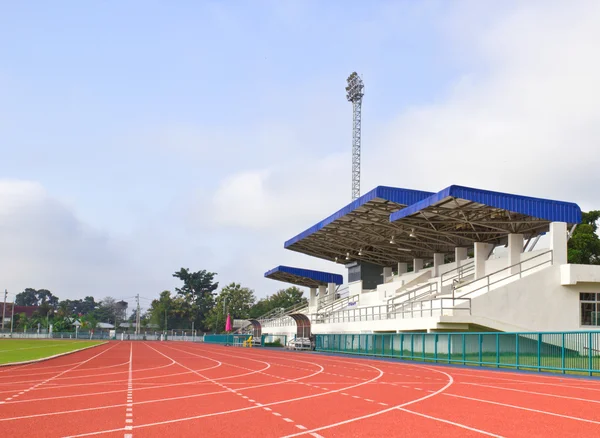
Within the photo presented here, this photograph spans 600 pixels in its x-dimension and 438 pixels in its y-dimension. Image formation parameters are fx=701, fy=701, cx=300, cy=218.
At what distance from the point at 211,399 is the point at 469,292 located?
96.0ft

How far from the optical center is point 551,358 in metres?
25.7

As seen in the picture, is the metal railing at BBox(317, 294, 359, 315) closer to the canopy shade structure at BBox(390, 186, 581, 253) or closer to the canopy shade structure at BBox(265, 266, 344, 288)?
the canopy shade structure at BBox(265, 266, 344, 288)

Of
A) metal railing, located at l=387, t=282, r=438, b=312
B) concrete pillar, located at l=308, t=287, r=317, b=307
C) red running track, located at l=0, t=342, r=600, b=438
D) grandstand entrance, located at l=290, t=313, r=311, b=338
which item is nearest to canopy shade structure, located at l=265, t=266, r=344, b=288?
concrete pillar, located at l=308, t=287, r=317, b=307

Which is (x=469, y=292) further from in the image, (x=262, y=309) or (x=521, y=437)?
(x=262, y=309)

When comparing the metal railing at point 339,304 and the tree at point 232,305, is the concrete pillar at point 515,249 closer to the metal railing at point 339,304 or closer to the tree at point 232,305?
the metal railing at point 339,304

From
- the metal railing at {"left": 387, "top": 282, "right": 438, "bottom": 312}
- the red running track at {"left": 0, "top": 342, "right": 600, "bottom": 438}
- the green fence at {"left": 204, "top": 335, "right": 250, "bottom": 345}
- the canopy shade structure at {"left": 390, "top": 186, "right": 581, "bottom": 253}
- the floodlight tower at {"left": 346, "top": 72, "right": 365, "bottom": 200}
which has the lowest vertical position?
the green fence at {"left": 204, "top": 335, "right": 250, "bottom": 345}

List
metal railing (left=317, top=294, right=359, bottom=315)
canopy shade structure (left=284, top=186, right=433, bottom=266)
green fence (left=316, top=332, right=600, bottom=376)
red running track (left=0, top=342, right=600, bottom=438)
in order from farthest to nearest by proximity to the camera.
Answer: metal railing (left=317, top=294, right=359, bottom=315) < canopy shade structure (left=284, top=186, right=433, bottom=266) < green fence (left=316, top=332, right=600, bottom=376) < red running track (left=0, top=342, right=600, bottom=438)

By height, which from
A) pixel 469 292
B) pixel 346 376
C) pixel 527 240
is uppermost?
pixel 527 240

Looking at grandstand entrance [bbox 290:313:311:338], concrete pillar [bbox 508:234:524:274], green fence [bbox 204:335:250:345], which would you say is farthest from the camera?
green fence [bbox 204:335:250:345]

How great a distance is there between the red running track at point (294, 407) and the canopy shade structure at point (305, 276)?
2202 inches

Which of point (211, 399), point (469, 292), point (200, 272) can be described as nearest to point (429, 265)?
point (469, 292)

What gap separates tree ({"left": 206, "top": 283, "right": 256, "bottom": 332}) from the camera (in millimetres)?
133000

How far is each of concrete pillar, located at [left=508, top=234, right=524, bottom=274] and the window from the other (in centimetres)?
411

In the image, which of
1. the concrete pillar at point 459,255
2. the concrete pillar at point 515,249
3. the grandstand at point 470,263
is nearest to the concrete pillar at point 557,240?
the grandstand at point 470,263
